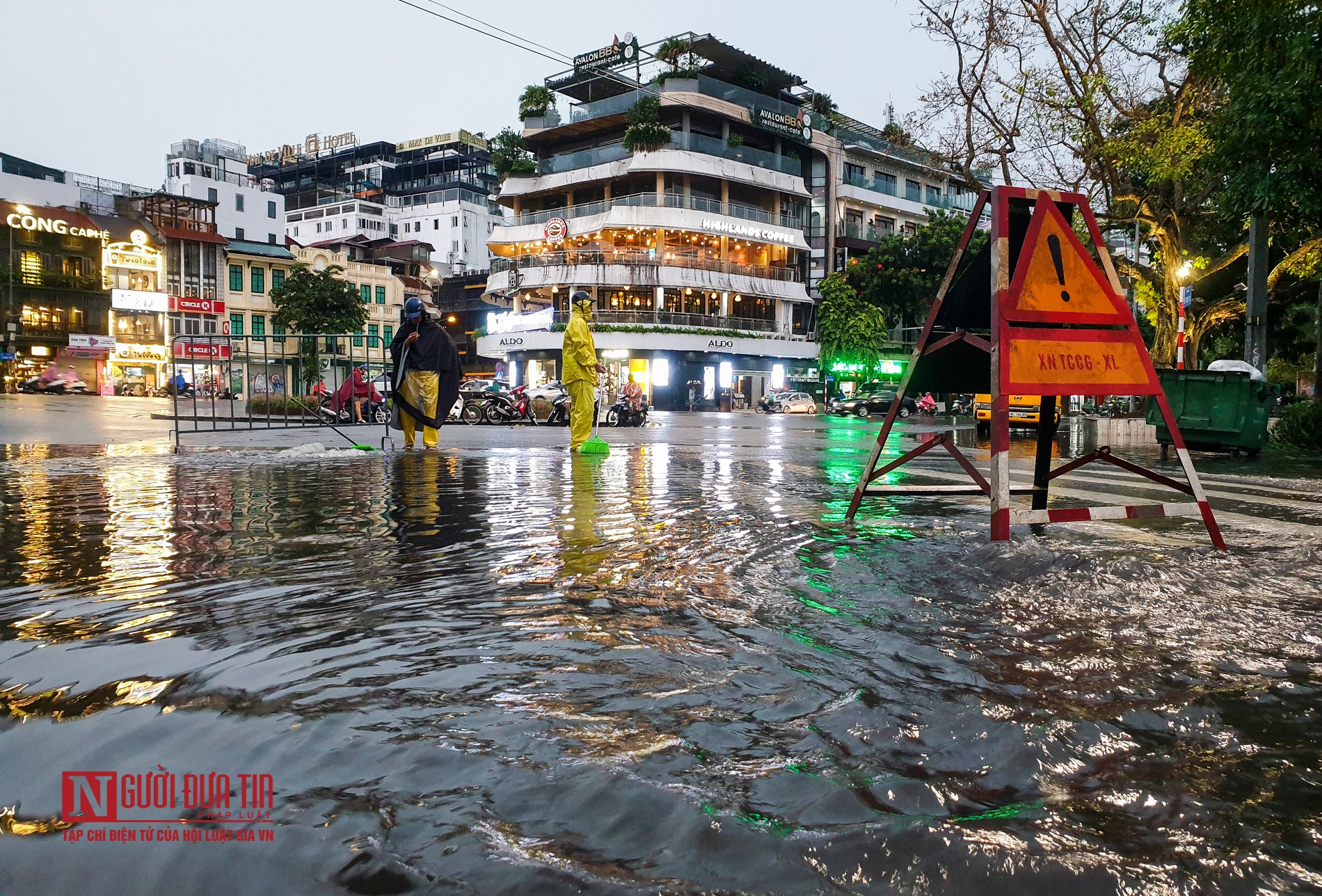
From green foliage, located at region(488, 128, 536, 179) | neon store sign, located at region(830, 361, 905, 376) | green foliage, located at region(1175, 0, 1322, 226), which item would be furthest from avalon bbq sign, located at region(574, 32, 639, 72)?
green foliage, located at region(1175, 0, 1322, 226)

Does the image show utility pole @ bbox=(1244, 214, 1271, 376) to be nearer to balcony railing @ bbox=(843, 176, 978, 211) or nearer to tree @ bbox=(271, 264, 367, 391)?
Result: tree @ bbox=(271, 264, 367, 391)

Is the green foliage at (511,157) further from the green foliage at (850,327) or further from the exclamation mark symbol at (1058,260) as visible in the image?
the exclamation mark symbol at (1058,260)

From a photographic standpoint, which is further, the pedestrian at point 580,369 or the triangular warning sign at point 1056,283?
the pedestrian at point 580,369

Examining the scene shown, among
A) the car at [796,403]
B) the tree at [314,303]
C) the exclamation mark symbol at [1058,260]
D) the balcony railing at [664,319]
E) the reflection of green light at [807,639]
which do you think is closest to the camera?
the reflection of green light at [807,639]

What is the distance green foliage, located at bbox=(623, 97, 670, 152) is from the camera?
50.6 meters

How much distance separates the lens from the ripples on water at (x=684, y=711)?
5.13 feet

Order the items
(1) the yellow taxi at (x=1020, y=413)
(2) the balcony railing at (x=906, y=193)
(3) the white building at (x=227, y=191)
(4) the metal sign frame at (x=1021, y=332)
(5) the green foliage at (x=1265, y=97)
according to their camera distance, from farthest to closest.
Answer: (3) the white building at (x=227, y=191)
(2) the balcony railing at (x=906, y=193)
(1) the yellow taxi at (x=1020, y=413)
(5) the green foliage at (x=1265, y=97)
(4) the metal sign frame at (x=1021, y=332)

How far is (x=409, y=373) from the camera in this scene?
461 inches

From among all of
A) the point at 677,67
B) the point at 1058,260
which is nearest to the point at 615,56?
the point at 677,67

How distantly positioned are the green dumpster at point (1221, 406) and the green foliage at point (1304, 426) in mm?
1229

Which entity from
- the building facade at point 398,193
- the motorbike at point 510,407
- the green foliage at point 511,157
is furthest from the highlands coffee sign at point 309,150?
the motorbike at point 510,407

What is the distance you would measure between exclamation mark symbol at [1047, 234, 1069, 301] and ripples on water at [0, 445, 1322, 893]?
132 cm

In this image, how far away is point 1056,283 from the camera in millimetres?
4586

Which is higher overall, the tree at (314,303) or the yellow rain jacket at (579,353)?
the tree at (314,303)
